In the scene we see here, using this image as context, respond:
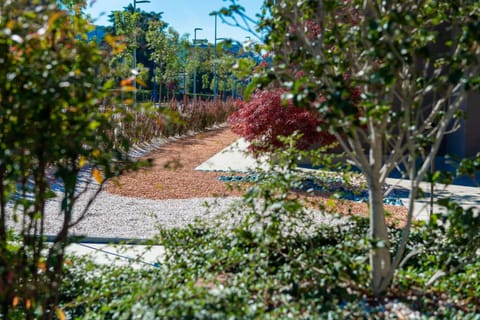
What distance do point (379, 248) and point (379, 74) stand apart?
3.63ft

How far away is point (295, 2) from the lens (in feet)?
10.7

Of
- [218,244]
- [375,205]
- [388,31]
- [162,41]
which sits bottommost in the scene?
[218,244]

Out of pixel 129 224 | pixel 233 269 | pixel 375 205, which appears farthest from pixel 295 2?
pixel 129 224

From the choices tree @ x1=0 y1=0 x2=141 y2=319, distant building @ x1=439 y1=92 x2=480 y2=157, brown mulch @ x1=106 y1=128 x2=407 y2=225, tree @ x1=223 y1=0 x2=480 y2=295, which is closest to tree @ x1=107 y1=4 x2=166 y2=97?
tree @ x1=0 y1=0 x2=141 y2=319

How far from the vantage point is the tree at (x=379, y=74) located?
282cm

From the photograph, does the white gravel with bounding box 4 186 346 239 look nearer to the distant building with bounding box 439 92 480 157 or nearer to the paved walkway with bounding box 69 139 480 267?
the paved walkway with bounding box 69 139 480 267

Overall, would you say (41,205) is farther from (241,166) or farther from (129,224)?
(241,166)

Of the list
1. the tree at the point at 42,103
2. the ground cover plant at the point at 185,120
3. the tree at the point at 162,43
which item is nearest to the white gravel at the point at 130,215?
the ground cover plant at the point at 185,120

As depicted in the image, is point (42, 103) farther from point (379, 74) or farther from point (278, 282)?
point (278, 282)

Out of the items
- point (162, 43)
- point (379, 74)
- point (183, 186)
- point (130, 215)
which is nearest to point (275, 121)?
point (183, 186)

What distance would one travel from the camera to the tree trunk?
332cm

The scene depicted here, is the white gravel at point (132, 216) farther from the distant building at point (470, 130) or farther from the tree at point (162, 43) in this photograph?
the tree at point (162, 43)

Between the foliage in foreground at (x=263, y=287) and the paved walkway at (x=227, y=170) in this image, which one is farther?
the paved walkway at (x=227, y=170)

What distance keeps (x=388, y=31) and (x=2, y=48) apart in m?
1.84
